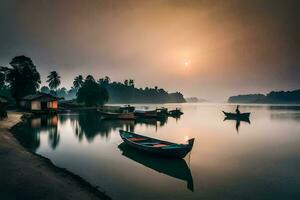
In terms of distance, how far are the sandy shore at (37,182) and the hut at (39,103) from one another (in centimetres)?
4583

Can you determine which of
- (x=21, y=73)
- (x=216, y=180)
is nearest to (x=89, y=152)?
(x=216, y=180)

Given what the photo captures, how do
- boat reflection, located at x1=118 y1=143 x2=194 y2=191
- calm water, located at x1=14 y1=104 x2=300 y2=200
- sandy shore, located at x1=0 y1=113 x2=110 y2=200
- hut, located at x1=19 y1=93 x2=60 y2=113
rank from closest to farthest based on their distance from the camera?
1. sandy shore, located at x1=0 y1=113 x2=110 y2=200
2. calm water, located at x1=14 y1=104 x2=300 y2=200
3. boat reflection, located at x1=118 y1=143 x2=194 y2=191
4. hut, located at x1=19 y1=93 x2=60 y2=113

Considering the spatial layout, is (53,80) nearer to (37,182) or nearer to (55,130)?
(55,130)

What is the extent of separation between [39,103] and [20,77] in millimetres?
16950

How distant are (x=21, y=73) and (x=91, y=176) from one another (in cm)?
6759

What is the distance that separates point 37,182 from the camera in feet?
34.6

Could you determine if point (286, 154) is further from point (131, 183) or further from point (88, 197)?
point (88, 197)

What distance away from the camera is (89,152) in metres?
20.4

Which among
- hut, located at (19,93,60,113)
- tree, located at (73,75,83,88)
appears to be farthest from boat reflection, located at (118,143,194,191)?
tree, located at (73,75,83,88)

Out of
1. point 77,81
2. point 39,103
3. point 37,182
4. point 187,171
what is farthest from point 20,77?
point 187,171

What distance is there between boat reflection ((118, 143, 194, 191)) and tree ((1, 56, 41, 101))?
200 feet

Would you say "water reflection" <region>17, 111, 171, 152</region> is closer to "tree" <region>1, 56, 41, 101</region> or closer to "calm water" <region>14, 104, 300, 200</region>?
"calm water" <region>14, 104, 300, 200</region>

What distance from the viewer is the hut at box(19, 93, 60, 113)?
54500mm

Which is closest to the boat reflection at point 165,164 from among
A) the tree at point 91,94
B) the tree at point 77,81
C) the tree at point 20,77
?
the tree at point 20,77
